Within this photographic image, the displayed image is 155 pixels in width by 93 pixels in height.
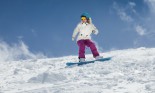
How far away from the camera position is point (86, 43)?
12.6 m

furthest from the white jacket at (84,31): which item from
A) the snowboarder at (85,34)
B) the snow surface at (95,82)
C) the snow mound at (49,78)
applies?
the snow mound at (49,78)

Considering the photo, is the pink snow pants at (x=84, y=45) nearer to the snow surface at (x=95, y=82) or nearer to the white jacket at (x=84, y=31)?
the white jacket at (x=84, y=31)

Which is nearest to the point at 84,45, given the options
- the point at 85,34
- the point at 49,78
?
the point at 85,34

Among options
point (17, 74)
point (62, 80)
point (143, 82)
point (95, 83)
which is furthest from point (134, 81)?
point (17, 74)

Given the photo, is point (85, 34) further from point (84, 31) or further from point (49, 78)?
point (49, 78)

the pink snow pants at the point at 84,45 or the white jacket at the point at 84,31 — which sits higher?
the white jacket at the point at 84,31

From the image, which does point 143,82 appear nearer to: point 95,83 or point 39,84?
point 95,83

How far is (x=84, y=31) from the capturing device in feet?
40.9

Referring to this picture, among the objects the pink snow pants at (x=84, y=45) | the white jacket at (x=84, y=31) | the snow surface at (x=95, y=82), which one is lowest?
the snow surface at (x=95, y=82)

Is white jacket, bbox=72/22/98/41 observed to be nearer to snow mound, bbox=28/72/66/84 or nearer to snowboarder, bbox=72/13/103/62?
snowboarder, bbox=72/13/103/62

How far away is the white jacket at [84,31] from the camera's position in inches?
491

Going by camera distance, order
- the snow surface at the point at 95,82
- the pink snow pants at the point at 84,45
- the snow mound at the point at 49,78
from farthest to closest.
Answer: the pink snow pants at the point at 84,45, the snow mound at the point at 49,78, the snow surface at the point at 95,82

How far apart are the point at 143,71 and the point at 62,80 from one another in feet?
6.03

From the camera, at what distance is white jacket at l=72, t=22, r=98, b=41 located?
40.9ft
